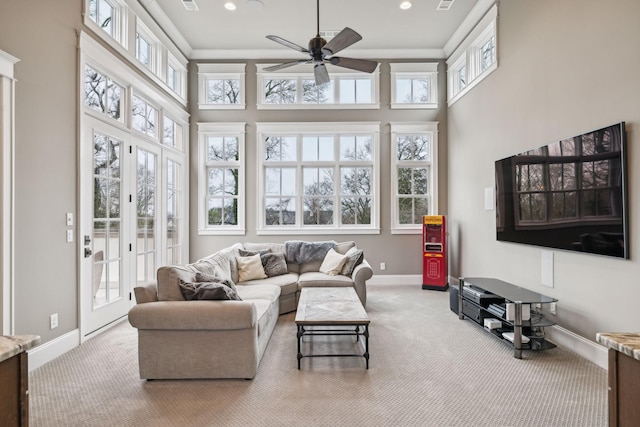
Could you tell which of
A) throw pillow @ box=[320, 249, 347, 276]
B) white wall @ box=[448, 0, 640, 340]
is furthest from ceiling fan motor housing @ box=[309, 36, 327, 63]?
throw pillow @ box=[320, 249, 347, 276]

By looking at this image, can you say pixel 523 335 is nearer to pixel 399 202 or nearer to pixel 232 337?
pixel 232 337

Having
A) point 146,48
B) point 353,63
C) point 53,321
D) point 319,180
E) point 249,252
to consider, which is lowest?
point 53,321

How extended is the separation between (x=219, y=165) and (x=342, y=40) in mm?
3812

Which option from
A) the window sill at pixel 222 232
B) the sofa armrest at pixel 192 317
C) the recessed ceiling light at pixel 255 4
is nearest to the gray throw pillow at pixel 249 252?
the window sill at pixel 222 232

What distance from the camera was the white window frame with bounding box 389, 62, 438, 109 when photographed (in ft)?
21.1

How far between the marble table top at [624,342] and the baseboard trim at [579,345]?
2.11m

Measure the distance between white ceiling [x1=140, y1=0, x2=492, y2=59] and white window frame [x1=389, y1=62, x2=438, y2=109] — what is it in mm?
184

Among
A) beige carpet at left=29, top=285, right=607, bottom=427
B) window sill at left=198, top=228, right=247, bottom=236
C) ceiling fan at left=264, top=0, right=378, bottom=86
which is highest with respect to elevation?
ceiling fan at left=264, top=0, right=378, bottom=86

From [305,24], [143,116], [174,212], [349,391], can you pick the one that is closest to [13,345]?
[349,391]

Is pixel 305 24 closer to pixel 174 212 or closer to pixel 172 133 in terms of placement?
pixel 172 133

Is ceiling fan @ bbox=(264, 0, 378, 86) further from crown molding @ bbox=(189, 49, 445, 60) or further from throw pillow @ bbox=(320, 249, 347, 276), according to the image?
crown molding @ bbox=(189, 49, 445, 60)

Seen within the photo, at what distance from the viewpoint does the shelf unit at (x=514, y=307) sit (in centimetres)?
319

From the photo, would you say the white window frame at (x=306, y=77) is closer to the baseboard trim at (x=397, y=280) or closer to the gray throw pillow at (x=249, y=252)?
the gray throw pillow at (x=249, y=252)

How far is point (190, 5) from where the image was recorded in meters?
4.91
